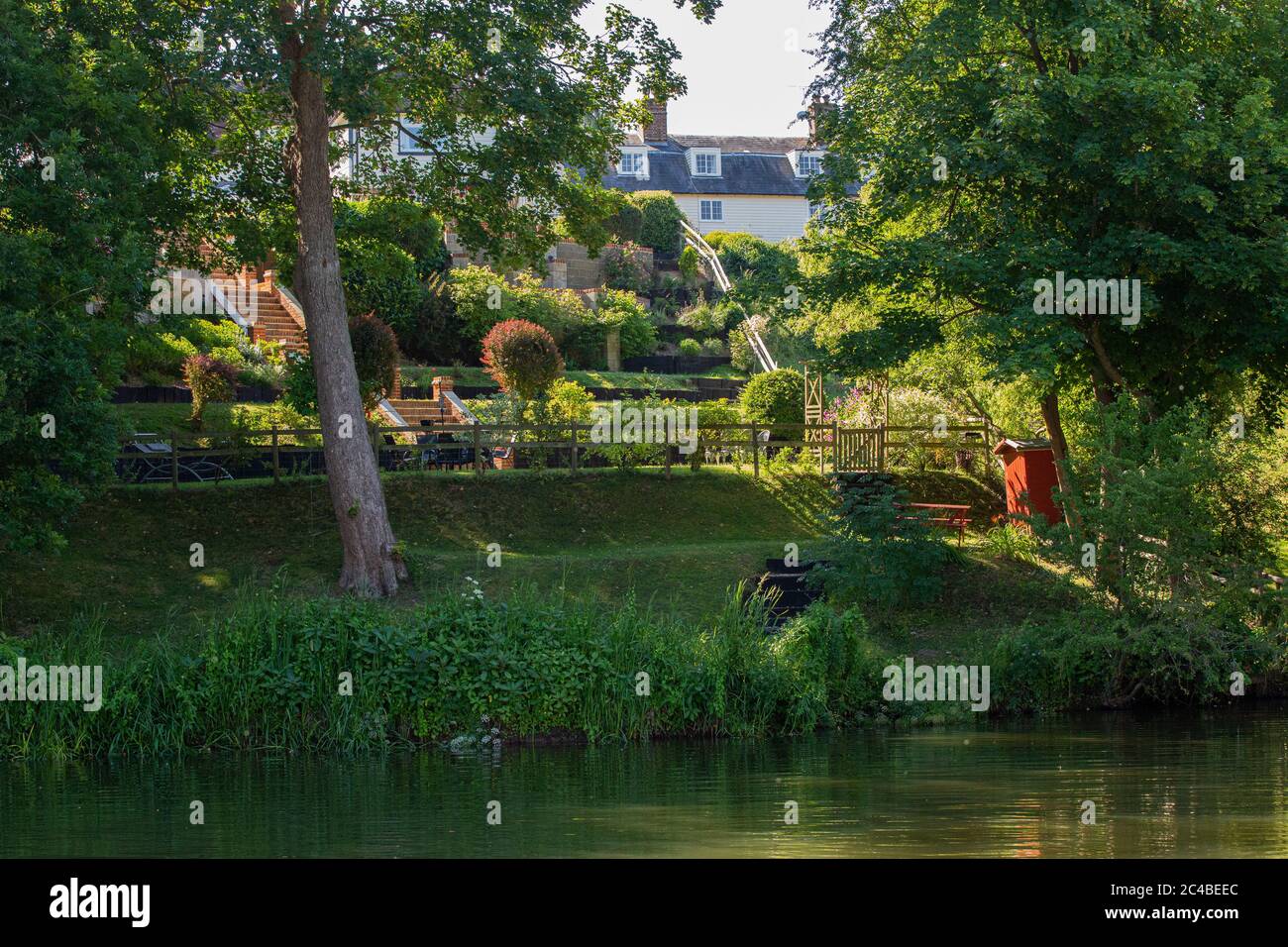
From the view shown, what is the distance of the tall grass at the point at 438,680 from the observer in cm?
1698

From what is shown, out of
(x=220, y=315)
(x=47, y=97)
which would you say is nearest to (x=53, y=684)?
(x=47, y=97)

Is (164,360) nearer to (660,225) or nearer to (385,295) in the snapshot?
(385,295)

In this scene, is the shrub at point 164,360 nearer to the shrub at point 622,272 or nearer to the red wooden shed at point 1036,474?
the red wooden shed at point 1036,474

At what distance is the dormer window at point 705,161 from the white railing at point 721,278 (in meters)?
8.19

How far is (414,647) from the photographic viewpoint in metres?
17.6

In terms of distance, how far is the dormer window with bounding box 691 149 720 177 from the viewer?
62969mm

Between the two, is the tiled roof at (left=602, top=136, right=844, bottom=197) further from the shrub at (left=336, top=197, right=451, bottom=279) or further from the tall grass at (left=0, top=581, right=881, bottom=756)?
the tall grass at (left=0, top=581, right=881, bottom=756)

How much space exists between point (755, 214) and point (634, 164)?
5.56 m

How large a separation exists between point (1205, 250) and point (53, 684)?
16752mm

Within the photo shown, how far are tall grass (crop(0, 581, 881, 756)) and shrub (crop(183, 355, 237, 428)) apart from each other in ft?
36.0

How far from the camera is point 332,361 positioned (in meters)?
22.7

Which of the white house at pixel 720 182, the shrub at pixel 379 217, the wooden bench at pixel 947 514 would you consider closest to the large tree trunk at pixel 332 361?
the shrub at pixel 379 217

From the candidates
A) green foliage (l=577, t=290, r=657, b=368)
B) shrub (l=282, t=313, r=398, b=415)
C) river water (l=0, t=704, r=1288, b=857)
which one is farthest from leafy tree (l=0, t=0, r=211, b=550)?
green foliage (l=577, t=290, r=657, b=368)

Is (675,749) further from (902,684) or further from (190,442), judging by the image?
(190,442)
